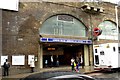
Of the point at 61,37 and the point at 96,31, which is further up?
the point at 96,31

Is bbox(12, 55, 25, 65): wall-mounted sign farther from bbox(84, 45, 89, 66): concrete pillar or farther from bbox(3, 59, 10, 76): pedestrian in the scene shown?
bbox(84, 45, 89, 66): concrete pillar

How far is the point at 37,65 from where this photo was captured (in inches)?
907

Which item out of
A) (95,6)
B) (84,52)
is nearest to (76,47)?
(84,52)

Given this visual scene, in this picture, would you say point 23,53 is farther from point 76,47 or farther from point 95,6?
point 95,6

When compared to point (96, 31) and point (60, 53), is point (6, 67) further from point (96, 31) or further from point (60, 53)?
point (96, 31)

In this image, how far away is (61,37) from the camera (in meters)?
24.8

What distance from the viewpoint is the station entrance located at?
28095mm

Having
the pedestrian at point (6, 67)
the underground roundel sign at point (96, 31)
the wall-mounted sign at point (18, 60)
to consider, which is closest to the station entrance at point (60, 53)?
the underground roundel sign at point (96, 31)

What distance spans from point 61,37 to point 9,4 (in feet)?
22.1

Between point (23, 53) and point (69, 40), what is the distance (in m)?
5.73

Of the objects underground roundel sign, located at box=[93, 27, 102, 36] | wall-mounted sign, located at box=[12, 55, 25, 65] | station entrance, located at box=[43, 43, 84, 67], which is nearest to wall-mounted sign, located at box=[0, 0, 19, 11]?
wall-mounted sign, located at box=[12, 55, 25, 65]

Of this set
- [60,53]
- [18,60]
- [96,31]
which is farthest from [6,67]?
[96,31]

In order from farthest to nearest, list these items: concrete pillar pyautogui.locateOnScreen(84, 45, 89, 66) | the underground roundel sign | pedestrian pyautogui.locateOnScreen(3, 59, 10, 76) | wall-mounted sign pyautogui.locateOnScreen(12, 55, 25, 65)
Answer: concrete pillar pyautogui.locateOnScreen(84, 45, 89, 66)
the underground roundel sign
wall-mounted sign pyautogui.locateOnScreen(12, 55, 25, 65)
pedestrian pyautogui.locateOnScreen(3, 59, 10, 76)

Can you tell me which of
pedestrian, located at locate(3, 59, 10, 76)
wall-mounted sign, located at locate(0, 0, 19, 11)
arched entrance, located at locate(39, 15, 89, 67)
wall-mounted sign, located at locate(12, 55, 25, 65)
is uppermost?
wall-mounted sign, located at locate(0, 0, 19, 11)
